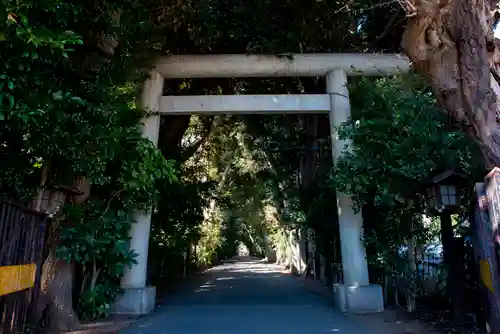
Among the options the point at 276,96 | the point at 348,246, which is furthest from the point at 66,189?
the point at 348,246

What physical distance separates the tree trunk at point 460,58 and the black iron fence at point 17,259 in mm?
4794

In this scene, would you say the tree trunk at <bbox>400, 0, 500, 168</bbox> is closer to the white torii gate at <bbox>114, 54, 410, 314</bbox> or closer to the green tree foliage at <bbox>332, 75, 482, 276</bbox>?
the green tree foliage at <bbox>332, 75, 482, 276</bbox>

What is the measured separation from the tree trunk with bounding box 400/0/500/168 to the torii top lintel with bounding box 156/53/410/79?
3.87 metres

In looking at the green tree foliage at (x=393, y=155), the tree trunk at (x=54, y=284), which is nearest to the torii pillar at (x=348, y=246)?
the green tree foliage at (x=393, y=155)

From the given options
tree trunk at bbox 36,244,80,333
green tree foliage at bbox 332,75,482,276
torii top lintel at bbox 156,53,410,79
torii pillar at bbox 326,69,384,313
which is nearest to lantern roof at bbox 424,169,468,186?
green tree foliage at bbox 332,75,482,276

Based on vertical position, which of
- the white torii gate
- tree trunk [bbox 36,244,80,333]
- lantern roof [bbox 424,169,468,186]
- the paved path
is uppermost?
the white torii gate

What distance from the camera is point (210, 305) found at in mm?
8305

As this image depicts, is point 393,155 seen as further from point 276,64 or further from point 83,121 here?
point 83,121

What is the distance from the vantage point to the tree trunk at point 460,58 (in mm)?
4254

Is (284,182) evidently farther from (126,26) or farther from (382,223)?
(126,26)

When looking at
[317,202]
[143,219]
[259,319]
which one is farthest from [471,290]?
[143,219]

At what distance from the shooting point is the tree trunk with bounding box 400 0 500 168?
4254 mm

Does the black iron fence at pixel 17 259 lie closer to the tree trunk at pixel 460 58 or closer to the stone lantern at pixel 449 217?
the tree trunk at pixel 460 58

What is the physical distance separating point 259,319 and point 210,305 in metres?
1.93
